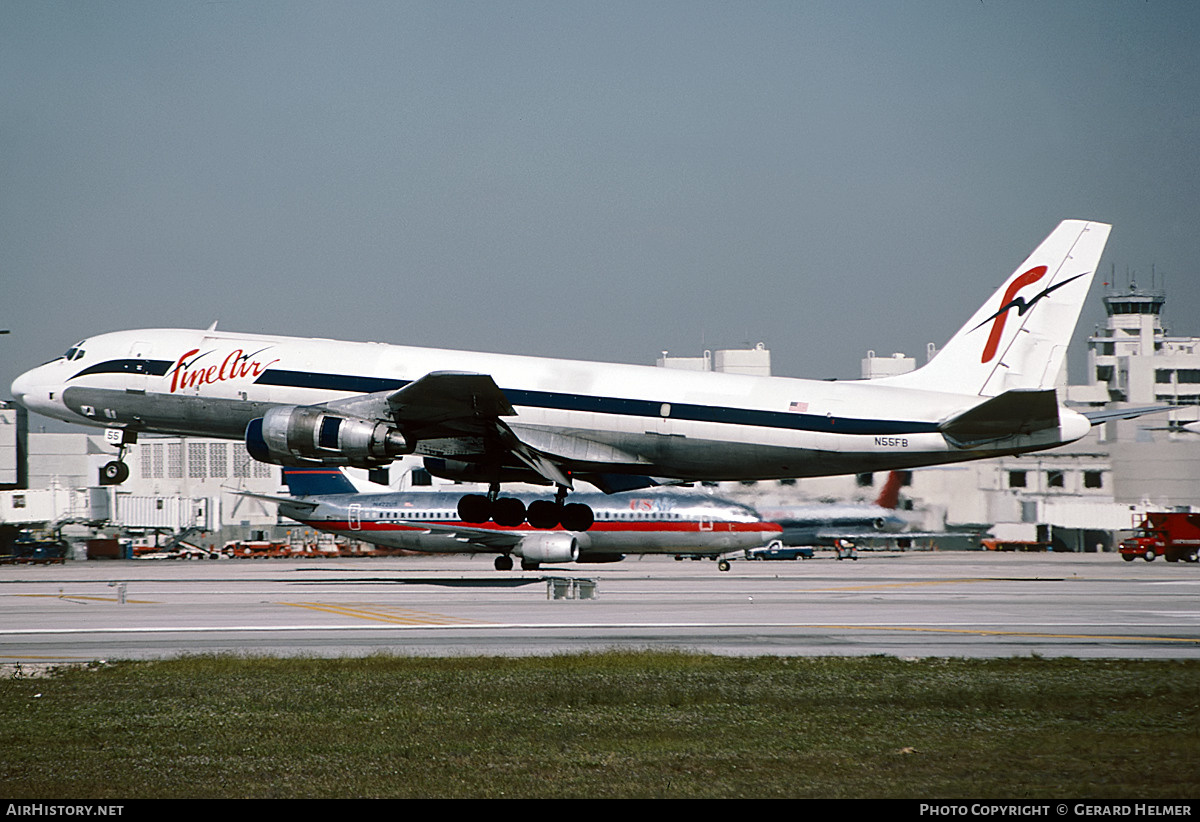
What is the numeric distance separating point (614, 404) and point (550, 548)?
86.2 feet

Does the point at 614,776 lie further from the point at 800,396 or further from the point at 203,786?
the point at 800,396

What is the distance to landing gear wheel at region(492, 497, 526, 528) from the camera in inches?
1374

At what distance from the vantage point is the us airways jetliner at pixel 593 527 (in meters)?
61.2

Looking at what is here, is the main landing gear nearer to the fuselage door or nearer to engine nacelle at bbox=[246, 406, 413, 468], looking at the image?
engine nacelle at bbox=[246, 406, 413, 468]

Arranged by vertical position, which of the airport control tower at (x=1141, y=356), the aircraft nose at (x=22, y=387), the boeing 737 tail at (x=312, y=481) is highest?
the airport control tower at (x=1141, y=356)

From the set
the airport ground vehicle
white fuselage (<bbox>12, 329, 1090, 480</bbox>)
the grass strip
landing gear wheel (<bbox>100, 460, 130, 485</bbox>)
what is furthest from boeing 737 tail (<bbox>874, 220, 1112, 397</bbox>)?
the airport ground vehicle

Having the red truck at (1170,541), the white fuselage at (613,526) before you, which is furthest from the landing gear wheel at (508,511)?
the red truck at (1170,541)

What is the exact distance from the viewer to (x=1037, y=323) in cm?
3278

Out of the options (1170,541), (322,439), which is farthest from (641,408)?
(1170,541)

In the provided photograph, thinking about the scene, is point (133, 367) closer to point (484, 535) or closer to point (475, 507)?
point (475, 507)

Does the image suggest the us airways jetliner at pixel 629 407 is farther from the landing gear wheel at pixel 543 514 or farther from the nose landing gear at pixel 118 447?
the nose landing gear at pixel 118 447

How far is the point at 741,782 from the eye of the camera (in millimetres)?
14695

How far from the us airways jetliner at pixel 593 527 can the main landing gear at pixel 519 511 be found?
2148 centimetres
